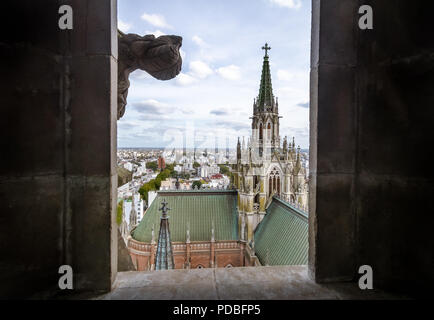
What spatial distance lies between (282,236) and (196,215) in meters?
12.7

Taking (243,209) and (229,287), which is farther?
(243,209)

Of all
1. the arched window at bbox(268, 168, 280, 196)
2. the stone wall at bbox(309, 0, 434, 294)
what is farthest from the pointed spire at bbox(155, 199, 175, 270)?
the arched window at bbox(268, 168, 280, 196)

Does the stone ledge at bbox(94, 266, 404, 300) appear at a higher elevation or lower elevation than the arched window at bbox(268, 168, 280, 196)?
higher

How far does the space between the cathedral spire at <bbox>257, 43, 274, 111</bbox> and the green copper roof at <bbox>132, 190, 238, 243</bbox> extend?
14093 millimetres

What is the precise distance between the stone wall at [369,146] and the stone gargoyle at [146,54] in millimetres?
1898

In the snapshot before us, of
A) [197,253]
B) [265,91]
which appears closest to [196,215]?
[197,253]

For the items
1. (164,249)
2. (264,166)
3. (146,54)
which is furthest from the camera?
(264,166)

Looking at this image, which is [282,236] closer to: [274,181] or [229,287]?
[274,181]

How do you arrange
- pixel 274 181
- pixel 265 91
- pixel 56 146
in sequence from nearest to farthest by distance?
pixel 56 146 → pixel 274 181 → pixel 265 91

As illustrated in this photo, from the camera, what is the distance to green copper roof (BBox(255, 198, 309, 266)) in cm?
2086

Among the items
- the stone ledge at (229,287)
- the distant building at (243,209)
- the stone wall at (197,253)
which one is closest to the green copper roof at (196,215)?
the distant building at (243,209)

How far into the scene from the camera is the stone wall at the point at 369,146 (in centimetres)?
255

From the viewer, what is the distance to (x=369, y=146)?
114 inches

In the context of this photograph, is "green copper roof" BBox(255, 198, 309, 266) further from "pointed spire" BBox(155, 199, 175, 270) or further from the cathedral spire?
the cathedral spire
